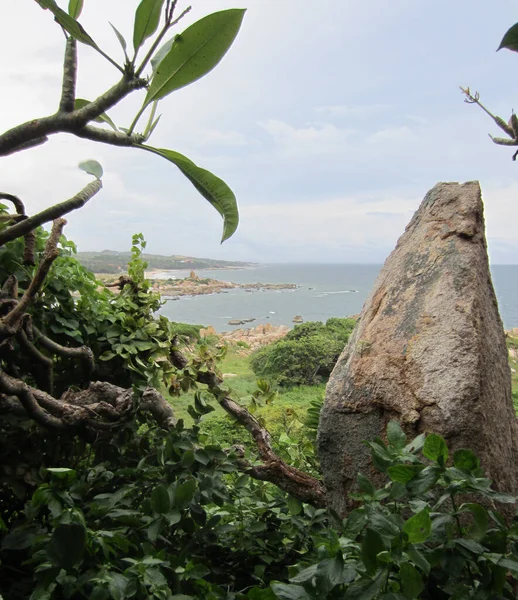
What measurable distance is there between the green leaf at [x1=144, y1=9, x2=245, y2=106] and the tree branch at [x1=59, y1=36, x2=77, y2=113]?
0.10 metres

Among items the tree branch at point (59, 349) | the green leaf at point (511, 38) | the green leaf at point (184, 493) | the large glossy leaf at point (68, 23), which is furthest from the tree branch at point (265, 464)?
the green leaf at point (511, 38)

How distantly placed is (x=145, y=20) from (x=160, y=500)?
69cm

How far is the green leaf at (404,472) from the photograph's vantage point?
604 mm

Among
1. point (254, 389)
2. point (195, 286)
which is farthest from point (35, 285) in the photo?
point (195, 286)

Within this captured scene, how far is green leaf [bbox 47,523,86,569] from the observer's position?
68cm

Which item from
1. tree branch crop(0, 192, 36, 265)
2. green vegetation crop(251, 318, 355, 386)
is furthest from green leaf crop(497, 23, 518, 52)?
green vegetation crop(251, 318, 355, 386)

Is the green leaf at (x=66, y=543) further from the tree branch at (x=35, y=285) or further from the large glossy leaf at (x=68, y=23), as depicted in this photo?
the large glossy leaf at (x=68, y=23)

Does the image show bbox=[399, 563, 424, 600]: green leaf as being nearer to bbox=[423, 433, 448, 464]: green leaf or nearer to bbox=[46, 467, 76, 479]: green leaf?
bbox=[423, 433, 448, 464]: green leaf

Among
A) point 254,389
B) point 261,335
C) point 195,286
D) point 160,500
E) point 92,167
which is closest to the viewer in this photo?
point 160,500

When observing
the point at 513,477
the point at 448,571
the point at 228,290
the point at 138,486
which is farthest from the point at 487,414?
the point at 228,290

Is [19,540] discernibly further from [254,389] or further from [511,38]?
[254,389]

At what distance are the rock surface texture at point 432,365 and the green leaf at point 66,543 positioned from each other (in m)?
0.67

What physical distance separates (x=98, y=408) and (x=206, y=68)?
640 mm

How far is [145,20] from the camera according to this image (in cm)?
64
